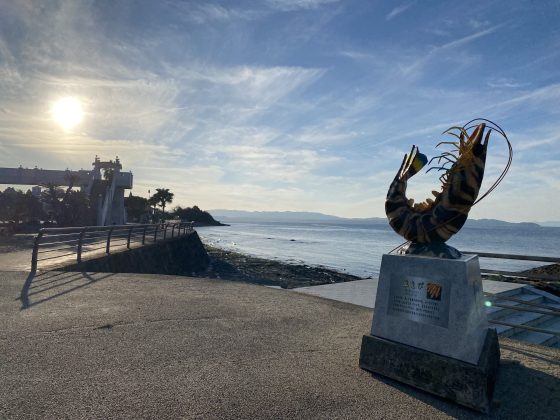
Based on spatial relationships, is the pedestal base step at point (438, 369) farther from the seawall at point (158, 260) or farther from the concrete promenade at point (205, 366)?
the seawall at point (158, 260)

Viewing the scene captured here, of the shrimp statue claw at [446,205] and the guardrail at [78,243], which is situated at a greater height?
the shrimp statue claw at [446,205]

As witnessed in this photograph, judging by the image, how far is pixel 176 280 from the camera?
9703 millimetres

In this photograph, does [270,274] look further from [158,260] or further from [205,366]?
[205,366]

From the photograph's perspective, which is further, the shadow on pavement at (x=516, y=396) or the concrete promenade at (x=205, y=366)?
the shadow on pavement at (x=516, y=396)

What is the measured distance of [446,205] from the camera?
167 inches

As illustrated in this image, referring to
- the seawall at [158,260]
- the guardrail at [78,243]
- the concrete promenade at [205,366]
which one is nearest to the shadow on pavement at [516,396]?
the concrete promenade at [205,366]

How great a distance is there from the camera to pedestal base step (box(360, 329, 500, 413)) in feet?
11.8

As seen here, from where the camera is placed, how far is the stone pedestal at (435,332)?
373 centimetres

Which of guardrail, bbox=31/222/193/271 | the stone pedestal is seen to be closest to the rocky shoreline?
guardrail, bbox=31/222/193/271

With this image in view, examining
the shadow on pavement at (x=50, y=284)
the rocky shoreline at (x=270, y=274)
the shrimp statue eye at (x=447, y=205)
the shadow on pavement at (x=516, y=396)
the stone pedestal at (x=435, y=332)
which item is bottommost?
the rocky shoreline at (x=270, y=274)

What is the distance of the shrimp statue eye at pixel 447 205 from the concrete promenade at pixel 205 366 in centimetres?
161

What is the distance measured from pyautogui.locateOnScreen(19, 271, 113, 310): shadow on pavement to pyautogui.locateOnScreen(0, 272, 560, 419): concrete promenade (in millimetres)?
88

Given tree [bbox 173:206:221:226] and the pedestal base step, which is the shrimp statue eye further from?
tree [bbox 173:206:221:226]

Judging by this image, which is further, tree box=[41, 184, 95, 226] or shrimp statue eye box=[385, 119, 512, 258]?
tree box=[41, 184, 95, 226]
